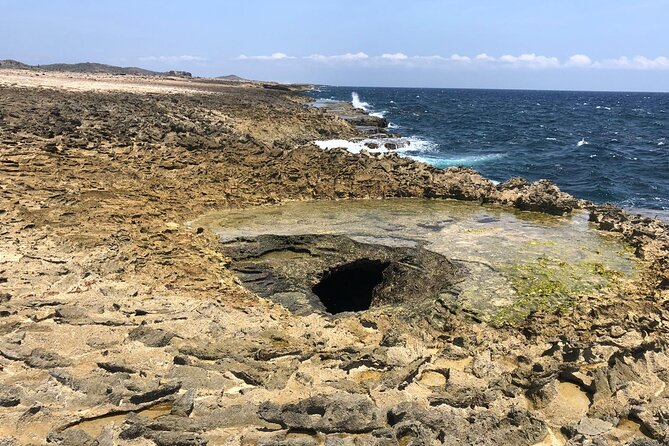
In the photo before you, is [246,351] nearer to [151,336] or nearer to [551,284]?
[151,336]

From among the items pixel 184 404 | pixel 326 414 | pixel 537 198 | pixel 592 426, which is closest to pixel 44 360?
pixel 184 404

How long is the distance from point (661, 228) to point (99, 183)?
12.8m

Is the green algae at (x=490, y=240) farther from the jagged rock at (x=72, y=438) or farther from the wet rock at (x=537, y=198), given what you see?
the jagged rock at (x=72, y=438)

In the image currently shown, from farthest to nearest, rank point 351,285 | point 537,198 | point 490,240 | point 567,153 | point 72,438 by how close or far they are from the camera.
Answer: point 567,153
point 537,198
point 490,240
point 351,285
point 72,438

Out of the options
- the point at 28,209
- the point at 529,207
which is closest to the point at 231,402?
the point at 28,209

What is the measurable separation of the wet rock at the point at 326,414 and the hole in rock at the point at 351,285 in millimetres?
4129

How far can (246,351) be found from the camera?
5.60 m

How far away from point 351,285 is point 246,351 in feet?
13.0

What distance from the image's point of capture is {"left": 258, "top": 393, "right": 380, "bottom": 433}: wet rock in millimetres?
4367

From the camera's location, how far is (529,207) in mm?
12648

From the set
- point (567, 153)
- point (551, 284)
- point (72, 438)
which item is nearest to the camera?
point (72, 438)

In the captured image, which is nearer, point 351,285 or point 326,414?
point 326,414

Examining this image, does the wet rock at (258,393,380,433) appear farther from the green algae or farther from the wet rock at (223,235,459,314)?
the green algae

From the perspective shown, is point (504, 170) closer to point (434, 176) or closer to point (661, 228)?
point (434, 176)
